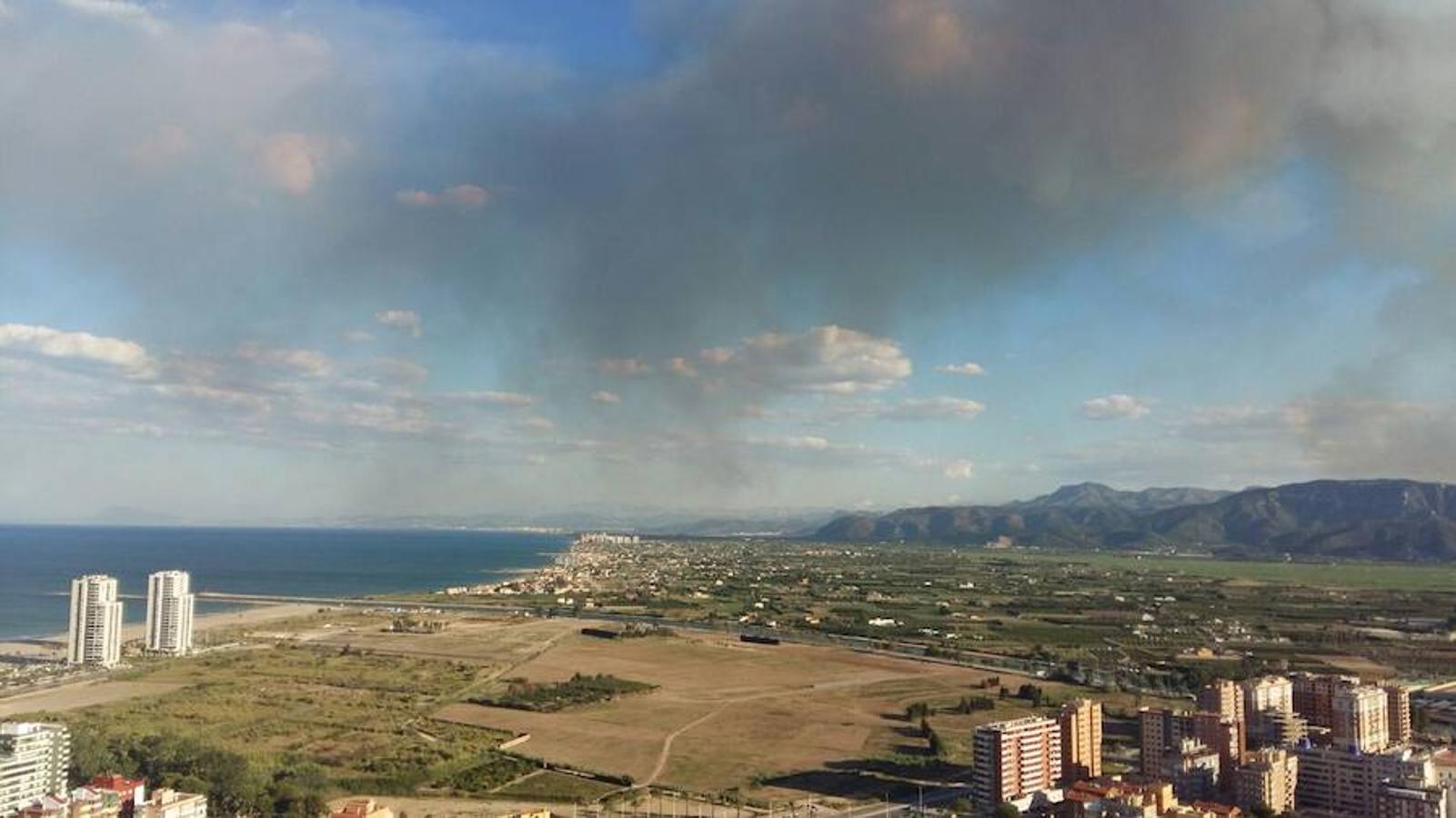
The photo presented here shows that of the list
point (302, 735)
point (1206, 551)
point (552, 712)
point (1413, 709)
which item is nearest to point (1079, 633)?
point (1413, 709)

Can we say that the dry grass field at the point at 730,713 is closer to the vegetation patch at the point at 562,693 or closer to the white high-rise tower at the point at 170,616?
the vegetation patch at the point at 562,693

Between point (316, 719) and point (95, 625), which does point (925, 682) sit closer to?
point (316, 719)

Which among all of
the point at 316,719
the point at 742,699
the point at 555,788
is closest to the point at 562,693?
the point at 742,699

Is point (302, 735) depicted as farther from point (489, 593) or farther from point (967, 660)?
point (489, 593)

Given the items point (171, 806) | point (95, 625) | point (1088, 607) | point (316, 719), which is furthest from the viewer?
point (1088, 607)

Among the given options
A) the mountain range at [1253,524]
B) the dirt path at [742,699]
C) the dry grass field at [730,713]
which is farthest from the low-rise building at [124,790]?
the mountain range at [1253,524]
